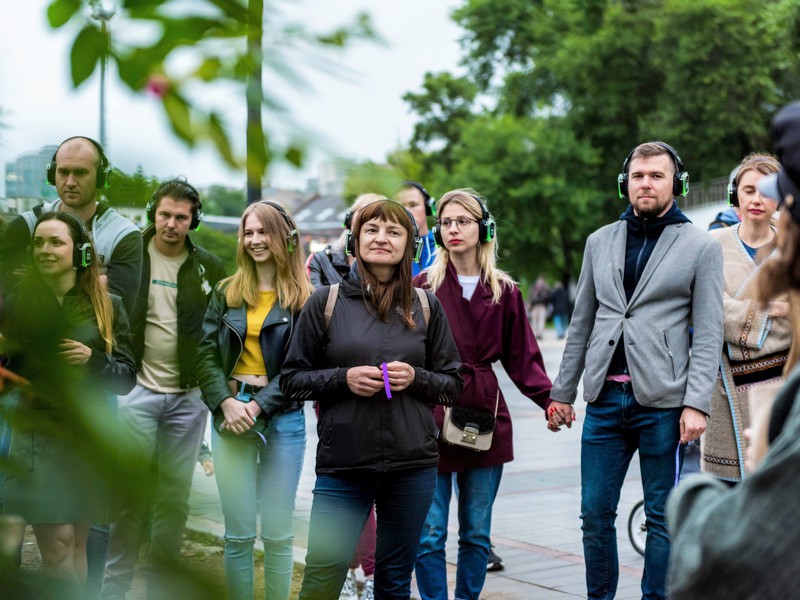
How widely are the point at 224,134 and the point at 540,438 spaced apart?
373 inches

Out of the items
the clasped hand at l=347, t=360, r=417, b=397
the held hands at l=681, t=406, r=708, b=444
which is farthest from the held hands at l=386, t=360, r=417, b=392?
the held hands at l=681, t=406, r=708, b=444

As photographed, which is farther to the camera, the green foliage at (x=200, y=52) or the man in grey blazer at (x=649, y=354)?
the man in grey blazer at (x=649, y=354)

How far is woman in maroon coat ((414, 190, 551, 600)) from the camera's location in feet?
13.7

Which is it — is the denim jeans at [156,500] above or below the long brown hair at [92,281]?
below

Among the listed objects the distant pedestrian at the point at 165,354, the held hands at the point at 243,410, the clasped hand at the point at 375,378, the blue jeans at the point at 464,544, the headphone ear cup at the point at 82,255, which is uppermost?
the headphone ear cup at the point at 82,255

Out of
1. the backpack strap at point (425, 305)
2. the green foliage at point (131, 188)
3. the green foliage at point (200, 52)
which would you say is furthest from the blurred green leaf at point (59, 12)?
the backpack strap at point (425, 305)

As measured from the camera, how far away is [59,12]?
2.34 feet

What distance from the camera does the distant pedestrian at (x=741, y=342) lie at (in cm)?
391

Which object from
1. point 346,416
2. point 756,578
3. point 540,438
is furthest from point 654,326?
point 540,438

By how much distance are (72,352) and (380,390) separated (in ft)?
8.82

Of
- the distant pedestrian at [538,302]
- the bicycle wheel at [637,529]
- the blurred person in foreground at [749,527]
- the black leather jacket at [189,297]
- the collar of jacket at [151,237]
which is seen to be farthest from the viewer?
the distant pedestrian at [538,302]

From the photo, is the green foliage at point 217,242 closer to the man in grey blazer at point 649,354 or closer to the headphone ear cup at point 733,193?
the man in grey blazer at point 649,354

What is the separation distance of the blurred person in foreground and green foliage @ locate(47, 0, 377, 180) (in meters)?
0.77

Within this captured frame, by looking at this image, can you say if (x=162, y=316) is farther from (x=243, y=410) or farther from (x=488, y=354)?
(x=488, y=354)
